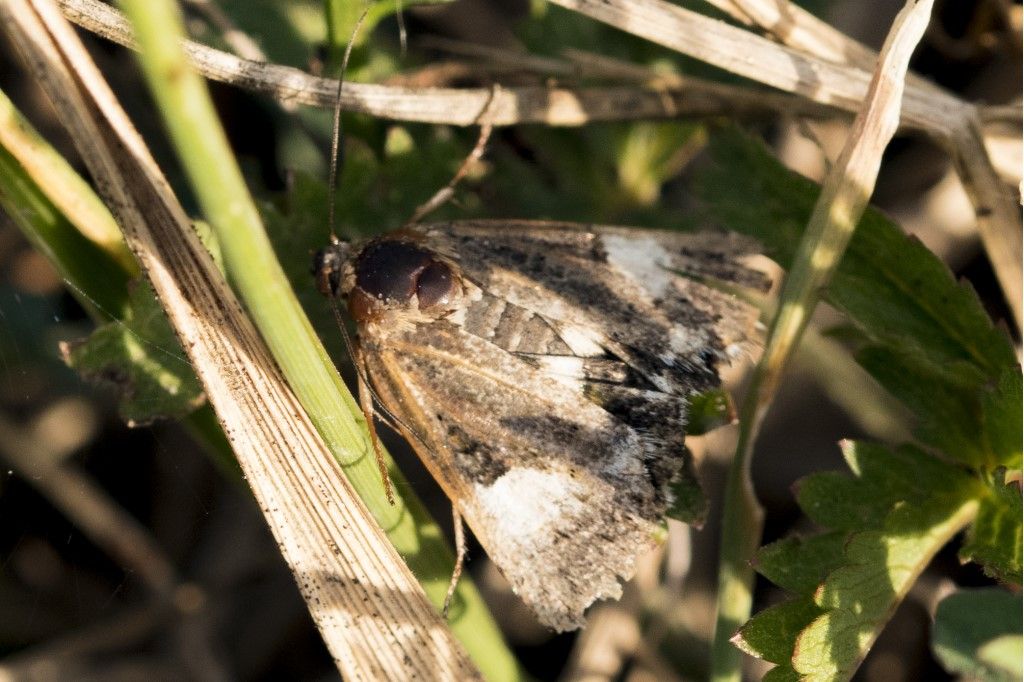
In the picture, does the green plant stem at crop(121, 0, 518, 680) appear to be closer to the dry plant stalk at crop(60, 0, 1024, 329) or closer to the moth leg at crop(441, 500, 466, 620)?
the moth leg at crop(441, 500, 466, 620)

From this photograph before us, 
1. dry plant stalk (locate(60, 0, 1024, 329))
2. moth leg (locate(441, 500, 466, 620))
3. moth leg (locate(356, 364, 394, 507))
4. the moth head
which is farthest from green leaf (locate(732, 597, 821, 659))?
dry plant stalk (locate(60, 0, 1024, 329))

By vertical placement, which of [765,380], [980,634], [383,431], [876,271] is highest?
[876,271]

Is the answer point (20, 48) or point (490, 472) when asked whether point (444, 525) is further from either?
point (20, 48)

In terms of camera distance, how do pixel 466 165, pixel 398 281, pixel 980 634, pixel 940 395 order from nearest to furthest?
pixel 980 634 → pixel 940 395 → pixel 398 281 → pixel 466 165

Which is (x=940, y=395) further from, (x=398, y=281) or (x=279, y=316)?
(x=279, y=316)

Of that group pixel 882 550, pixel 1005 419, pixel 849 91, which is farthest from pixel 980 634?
pixel 849 91
